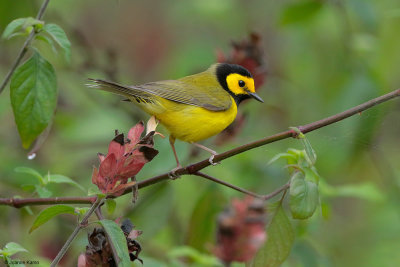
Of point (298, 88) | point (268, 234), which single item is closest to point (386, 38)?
point (298, 88)

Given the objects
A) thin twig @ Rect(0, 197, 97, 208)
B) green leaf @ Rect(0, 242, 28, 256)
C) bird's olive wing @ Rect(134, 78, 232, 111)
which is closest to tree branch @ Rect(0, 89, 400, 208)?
thin twig @ Rect(0, 197, 97, 208)

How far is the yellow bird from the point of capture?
304cm

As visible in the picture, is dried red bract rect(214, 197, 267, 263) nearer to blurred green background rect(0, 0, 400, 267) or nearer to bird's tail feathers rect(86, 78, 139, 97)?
blurred green background rect(0, 0, 400, 267)

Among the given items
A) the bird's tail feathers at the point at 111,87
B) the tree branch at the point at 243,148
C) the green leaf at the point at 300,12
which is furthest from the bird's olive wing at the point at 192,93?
the tree branch at the point at 243,148

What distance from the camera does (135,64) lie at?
6.31 metres

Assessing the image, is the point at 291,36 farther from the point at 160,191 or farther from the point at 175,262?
the point at 175,262

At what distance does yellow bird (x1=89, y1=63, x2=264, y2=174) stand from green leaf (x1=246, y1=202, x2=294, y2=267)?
928 mm

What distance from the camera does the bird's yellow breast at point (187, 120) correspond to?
3082 mm

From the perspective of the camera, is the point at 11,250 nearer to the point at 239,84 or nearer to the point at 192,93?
the point at 192,93

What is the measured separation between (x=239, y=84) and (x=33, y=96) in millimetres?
1662

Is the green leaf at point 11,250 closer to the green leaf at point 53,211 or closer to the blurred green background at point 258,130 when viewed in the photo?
the green leaf at point 53,211

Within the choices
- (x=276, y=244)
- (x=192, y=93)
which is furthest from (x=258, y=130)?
(x=276, y=244)

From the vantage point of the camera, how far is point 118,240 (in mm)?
1643

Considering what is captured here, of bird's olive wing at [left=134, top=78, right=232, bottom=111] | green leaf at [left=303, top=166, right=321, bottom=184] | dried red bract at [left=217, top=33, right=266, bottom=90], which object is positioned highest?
dried red bract at [left=217, top=33, right=266, bottom=90]
